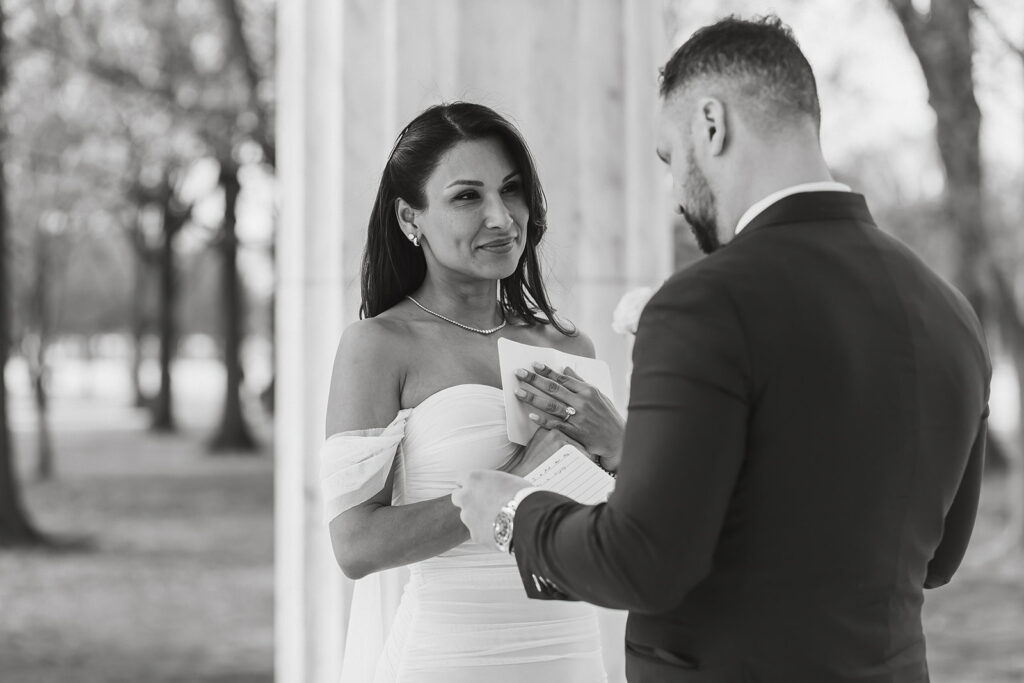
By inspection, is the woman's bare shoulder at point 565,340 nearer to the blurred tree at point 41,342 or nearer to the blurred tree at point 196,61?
the blurred tree at point 196,61

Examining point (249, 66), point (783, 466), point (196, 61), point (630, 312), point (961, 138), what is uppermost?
point (196, 61)

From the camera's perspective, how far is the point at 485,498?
1.87m

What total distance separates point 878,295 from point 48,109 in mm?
16427

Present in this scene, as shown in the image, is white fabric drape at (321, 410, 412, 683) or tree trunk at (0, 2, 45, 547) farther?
tree trunk at (0, 2, 45, 547)

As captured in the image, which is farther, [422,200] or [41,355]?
[41,355]

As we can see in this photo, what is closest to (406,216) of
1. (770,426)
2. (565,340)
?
(565,340)

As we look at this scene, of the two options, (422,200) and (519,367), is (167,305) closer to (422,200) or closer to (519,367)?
(422,200)

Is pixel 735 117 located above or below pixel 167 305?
above

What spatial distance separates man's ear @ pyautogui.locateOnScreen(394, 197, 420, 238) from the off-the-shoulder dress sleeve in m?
0.49

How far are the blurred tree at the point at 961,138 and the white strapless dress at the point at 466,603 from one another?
23.1 ft

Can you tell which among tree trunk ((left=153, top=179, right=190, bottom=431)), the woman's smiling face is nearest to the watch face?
the woman's smiling face

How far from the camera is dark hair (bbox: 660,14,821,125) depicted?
67.9 inches

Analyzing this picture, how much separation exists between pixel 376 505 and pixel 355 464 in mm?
122

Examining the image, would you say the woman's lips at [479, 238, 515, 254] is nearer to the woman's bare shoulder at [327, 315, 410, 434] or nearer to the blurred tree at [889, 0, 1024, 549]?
the woman's bare shoulder at [327, 315, 410, 434]
